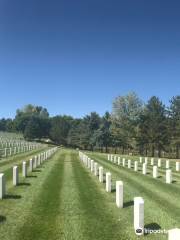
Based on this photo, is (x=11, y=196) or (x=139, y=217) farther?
(x=11, y=196)

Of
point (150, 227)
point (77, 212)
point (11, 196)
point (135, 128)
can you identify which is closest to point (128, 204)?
point (77, 212)

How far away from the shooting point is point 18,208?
13.3 meters

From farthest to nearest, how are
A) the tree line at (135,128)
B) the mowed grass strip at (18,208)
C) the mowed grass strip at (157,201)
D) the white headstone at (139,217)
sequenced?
the tree line at (135,128) → the mowed grass strip at (157,201) → the mowed grass strip at (18,208) → the white headstone at (139,217)

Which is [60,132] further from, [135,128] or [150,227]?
[150,227]

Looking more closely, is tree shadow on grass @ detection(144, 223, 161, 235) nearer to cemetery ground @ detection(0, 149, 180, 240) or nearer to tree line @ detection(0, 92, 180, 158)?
cemetery ground @ detection(0, 149, 180, 240)

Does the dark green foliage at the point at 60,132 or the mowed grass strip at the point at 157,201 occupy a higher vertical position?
the dark green foliage at the point at 60,132

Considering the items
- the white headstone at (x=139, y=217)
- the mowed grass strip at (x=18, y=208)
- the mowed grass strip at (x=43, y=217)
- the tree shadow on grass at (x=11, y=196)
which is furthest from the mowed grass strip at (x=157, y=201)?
the tree shadow on grass at (x=11, y=196)

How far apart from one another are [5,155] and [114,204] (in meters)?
26.5

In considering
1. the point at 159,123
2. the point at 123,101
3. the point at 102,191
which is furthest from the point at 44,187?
the point at 123,101

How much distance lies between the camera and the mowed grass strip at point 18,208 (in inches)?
413

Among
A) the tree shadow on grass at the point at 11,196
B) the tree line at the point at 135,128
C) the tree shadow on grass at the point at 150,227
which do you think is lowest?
the tree shadow on grass at the point at 150,227

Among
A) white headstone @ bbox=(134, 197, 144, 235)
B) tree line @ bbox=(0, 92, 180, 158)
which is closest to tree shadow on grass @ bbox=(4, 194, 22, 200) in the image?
white headstone @ bbox=(134, 197, 144, 235)

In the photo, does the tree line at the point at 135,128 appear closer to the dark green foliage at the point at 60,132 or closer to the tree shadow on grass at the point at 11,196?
the dark green foliage at the point at 60,132

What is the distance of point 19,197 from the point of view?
50.4 ft
